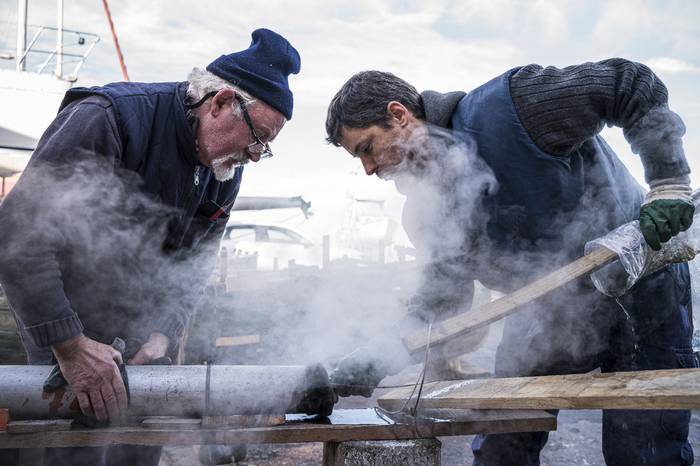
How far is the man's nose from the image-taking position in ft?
8.63

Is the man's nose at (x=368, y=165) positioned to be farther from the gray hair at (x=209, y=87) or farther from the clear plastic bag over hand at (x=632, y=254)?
the clear plastic bag over hand at (x=632, y=254)

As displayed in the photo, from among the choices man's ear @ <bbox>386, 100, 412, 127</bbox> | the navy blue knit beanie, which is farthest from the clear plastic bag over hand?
the navy blue knit beanie

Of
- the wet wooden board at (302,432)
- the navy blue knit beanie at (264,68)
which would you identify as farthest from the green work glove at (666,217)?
A: the navy blue knit beanie at (264,68)

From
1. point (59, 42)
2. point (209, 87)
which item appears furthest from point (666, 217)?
point (59, 42)

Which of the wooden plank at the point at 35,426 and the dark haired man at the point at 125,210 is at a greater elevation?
the dark haired man at the point at 125,210

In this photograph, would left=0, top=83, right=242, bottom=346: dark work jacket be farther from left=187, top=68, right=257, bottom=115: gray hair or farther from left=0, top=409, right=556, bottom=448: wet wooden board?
left=0, top=409, right=556, bottom=448: wet wooden board

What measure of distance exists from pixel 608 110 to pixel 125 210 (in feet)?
7.07

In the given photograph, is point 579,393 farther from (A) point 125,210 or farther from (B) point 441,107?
(A) point 125,210

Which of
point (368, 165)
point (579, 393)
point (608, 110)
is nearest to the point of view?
point (579, 393)

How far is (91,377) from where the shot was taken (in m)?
1.89

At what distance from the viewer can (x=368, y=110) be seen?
2.49m

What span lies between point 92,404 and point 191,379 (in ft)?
1.15

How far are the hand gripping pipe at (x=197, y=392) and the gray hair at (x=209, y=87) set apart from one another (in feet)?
3.96

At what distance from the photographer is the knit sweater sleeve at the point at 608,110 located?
2053 millimetres
